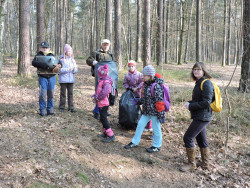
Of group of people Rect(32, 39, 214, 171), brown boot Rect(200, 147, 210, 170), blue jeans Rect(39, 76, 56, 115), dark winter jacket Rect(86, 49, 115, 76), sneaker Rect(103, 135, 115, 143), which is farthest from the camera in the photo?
dark winter jacket Rect(86, 49, 115, 76)

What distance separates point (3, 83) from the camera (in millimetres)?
9078

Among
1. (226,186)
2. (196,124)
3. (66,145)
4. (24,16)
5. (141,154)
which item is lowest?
(226,186)

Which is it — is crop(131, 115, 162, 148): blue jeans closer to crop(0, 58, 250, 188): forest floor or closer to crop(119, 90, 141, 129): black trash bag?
crop(0, 58, 250, 188): forest floor

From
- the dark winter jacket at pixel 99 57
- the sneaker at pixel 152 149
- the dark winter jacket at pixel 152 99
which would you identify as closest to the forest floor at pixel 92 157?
the sneaker at pixel 152 149

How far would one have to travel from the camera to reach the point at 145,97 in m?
4.60

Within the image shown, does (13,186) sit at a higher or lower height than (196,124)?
lower

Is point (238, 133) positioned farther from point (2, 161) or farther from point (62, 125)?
point (2, 161)

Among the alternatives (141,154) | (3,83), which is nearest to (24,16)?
(3,83)

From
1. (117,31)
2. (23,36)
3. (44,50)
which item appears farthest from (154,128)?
(117,31)

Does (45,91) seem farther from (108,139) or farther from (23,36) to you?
(23,36)

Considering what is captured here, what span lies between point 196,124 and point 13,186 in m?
3.19

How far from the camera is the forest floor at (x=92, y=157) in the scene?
133 inches

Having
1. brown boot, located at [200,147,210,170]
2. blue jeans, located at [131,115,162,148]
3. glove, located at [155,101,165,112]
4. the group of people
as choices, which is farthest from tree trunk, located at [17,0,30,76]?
brown boot, located at [200,147,210,170]

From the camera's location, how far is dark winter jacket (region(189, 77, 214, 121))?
370 cm
